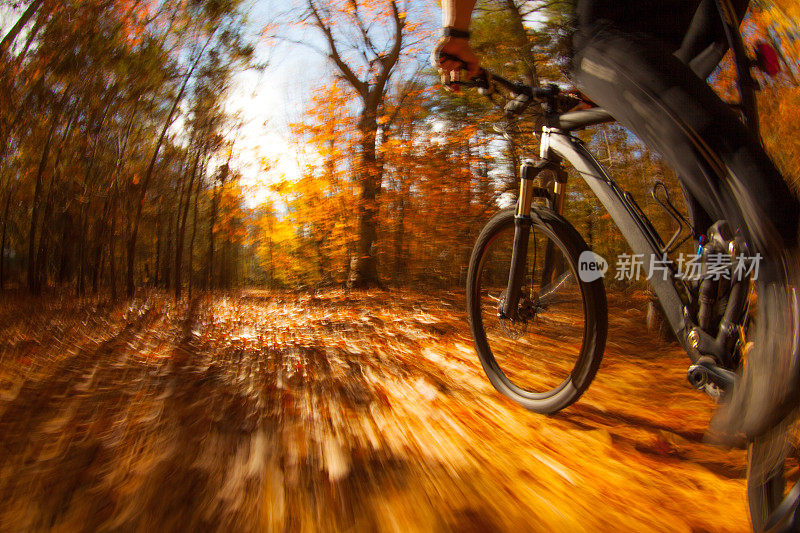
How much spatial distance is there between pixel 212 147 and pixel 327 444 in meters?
3.40

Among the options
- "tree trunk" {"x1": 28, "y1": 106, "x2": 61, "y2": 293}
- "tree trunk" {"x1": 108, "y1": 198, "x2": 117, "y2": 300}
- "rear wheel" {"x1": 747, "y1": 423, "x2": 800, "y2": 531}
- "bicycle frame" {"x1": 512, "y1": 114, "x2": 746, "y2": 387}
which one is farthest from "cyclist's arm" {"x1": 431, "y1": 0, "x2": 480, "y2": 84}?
"tree trunk" {"x1": 28, "y1": 106, "x2": 61, "y2": 293}

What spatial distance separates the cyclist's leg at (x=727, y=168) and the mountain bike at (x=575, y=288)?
0.07m

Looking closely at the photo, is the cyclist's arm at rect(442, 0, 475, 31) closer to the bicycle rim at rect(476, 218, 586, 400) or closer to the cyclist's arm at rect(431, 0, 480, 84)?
the cyclist's arm at rect(431, 0, 480, 84)

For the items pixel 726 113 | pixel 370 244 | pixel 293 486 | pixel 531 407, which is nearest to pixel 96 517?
pixel 293 486

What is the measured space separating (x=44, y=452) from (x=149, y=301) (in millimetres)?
2504

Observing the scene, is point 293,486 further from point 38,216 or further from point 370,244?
point 370,244

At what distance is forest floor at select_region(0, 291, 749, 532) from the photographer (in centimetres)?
89

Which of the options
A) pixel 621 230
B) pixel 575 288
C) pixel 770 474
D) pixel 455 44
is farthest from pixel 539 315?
pixel 455 44

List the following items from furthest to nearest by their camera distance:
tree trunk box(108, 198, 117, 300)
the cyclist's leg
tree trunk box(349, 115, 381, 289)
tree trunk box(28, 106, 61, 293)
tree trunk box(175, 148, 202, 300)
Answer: tree trunk box(349, 115, 381, 289)
tree trunk box(175, 148, 202, 300)
tree trunk box(108, 198, 117, 300)
tree trunk box(28, 106, 61, 293)
the cyclist's leg

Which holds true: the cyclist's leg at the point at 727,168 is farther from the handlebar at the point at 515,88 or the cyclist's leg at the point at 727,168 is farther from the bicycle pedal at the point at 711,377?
the handlebar at the point at 515,88

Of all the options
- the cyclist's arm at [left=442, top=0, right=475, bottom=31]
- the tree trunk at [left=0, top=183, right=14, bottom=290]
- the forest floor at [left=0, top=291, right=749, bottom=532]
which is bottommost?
the forest floor at [left=0, top=291, right=749, bottom=532]

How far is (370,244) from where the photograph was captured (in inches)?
212

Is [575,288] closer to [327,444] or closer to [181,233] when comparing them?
[327,444]

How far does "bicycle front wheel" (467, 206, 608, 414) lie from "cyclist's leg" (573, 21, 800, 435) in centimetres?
56
